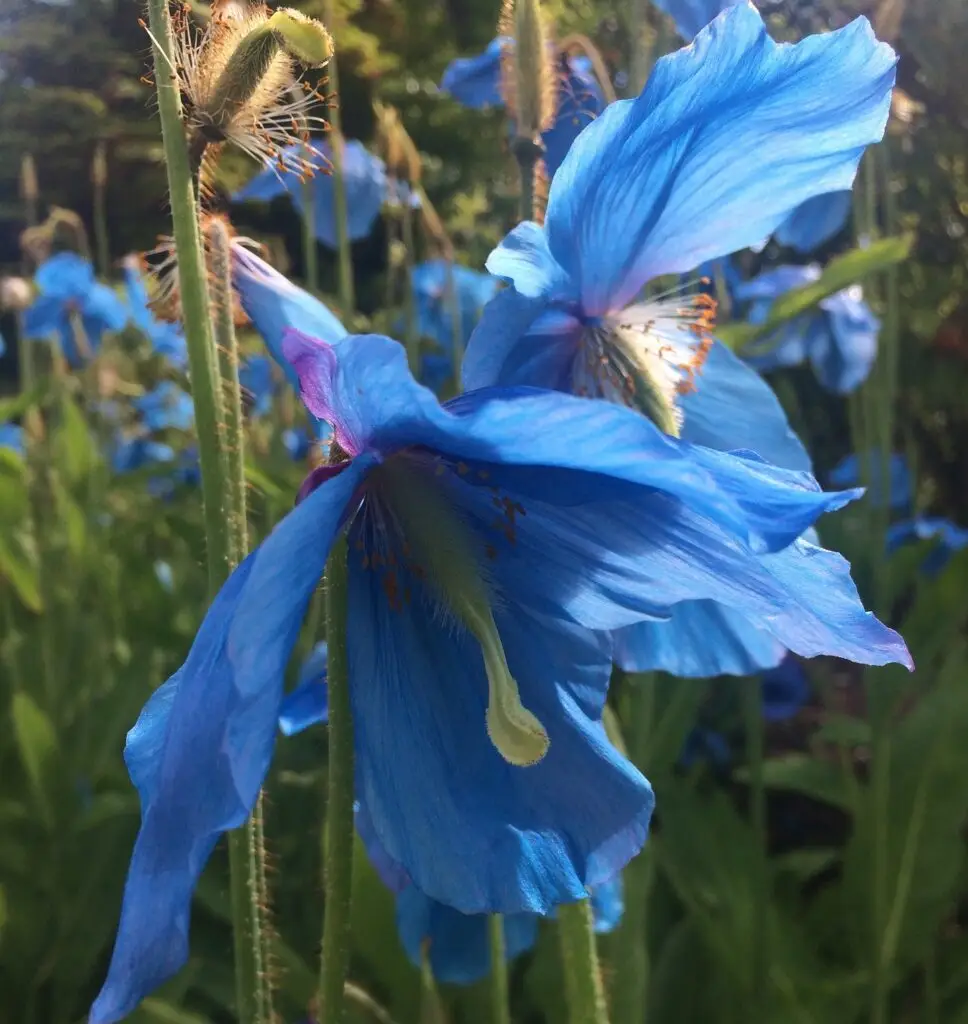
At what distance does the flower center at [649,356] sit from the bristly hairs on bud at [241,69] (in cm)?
24

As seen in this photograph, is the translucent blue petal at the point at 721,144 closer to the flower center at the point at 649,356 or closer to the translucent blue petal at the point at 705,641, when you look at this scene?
the flower center at the point at 649,356

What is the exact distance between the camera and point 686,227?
626 mm

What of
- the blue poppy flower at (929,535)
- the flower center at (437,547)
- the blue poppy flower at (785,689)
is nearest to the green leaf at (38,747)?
the flower center at (437,547)

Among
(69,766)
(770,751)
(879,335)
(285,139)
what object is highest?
(285,139)

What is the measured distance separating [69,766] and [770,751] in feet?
5.45

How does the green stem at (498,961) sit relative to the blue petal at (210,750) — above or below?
below

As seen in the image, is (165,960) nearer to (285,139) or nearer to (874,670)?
(285,139)

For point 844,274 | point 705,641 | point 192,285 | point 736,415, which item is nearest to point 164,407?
point 844,274

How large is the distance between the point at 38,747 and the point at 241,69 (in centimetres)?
122

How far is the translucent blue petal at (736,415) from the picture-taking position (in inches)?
30.9

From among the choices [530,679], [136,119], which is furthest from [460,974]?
[136,119]

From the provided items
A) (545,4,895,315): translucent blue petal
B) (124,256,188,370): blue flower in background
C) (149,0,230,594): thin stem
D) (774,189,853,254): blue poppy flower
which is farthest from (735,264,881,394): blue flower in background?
(124,256,188,370): blue flower in background

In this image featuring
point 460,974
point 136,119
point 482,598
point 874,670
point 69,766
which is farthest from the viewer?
point 136,119

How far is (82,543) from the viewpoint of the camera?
217 cm
